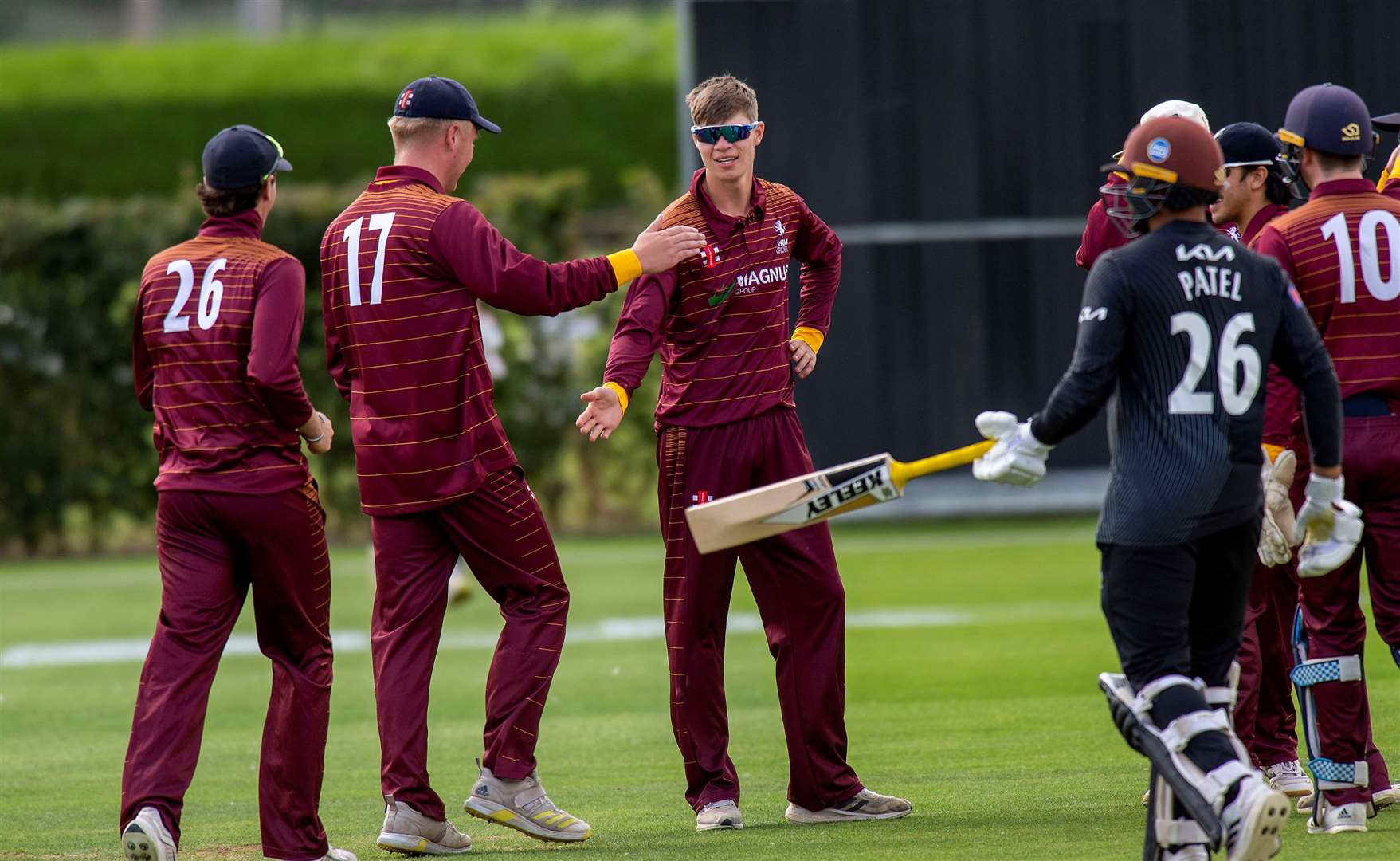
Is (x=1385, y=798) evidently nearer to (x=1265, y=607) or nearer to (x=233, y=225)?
(x=1265, y=607)

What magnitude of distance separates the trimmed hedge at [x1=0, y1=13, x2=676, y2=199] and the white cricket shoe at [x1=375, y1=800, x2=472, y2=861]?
19.6 m

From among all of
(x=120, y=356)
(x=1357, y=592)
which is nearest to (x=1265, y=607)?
(x=1357, y=592)

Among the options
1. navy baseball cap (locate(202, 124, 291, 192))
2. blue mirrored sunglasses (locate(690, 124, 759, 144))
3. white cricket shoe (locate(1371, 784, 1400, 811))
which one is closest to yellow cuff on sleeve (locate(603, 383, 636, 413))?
blue mirrored sunglasses (locate(690, 124, 759, 144))

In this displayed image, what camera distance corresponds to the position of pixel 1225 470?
15.3ft

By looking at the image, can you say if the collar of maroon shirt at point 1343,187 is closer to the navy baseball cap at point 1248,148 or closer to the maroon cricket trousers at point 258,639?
the navy baseball cap at point 1248,148

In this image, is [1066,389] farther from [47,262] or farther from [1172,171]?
[47,262]

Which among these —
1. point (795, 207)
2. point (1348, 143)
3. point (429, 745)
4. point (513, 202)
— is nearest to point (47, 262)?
point (513, 202)

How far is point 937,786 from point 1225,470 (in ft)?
7.38

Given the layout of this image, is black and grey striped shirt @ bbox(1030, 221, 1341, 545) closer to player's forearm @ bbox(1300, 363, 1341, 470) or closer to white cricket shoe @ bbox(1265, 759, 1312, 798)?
player's forearm @ bbox(1300, 363, 1341, 470)

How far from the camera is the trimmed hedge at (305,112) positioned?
25.4m

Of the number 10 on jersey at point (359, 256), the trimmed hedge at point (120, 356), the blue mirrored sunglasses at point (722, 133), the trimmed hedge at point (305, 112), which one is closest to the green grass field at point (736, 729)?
the number 10 on jersey at point (359, 256)

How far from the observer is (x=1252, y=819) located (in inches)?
172

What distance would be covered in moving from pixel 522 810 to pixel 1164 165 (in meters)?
2.75

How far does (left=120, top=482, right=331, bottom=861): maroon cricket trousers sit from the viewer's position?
5551 millimetres
